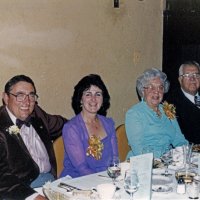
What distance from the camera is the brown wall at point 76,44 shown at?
3.51m

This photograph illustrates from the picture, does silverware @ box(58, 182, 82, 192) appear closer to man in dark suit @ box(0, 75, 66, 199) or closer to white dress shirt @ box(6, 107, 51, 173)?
man in dark suit @ box(0, 75, 66, 199)

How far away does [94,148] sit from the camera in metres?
3.01

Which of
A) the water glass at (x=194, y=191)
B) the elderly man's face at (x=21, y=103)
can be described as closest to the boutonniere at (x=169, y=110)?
the elderly man's face at (x=21, y=103)

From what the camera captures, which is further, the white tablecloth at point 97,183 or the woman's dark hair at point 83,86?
the woman's dark hair at point 83,86

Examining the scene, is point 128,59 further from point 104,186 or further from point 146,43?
point 104,186

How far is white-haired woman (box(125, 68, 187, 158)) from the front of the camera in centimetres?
330

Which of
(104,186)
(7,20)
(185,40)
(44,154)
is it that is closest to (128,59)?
(185,40)

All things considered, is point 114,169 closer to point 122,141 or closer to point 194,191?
point 194,191

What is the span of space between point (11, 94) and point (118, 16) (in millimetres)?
1913

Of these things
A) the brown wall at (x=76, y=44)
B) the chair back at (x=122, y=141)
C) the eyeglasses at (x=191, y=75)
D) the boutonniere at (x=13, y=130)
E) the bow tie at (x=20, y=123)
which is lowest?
the chair back at (x=122, y=141)

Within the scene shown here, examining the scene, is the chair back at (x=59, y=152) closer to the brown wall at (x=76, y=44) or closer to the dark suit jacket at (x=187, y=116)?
the brown wall at (x=76, y=44)

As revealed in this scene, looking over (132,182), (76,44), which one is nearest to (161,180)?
(132,182)

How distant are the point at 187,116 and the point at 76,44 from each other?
3.98 ft

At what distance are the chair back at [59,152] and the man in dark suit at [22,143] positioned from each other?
55 millimetres
